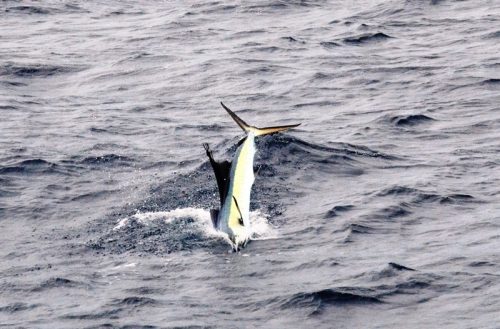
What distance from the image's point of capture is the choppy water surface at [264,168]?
52.1 feet

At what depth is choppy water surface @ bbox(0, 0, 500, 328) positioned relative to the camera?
52.1ft

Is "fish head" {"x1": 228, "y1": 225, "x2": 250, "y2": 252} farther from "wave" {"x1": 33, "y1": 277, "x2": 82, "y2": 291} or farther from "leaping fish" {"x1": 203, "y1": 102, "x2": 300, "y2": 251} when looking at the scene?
"wave" {"x1": 33, "y1": 277, "x2": 82, "y2": 291}

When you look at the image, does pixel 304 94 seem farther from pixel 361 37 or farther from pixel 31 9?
pixel 31 9

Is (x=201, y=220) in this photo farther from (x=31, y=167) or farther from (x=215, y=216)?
(x=31, y=167)

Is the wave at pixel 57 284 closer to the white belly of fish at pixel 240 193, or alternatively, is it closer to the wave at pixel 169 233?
the wave at pixel 169 233

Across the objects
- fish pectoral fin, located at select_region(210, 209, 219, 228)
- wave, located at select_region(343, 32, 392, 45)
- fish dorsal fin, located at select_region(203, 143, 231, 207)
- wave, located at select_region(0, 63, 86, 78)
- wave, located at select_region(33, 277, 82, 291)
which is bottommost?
wave, located at select_region(0, 63, 86, 78)

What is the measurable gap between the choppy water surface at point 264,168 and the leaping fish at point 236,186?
1.43 ft

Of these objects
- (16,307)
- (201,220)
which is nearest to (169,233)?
(201,220)

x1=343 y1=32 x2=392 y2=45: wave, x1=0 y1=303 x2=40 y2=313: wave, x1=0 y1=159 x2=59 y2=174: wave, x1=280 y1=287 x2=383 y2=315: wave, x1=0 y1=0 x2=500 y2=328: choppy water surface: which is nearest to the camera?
x1=280 y1=287 x2=383 y2=315: wave

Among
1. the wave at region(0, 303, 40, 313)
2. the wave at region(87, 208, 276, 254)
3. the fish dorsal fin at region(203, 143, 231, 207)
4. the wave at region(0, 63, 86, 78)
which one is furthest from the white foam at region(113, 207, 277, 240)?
the wave at region(0, 63, 86, 78)

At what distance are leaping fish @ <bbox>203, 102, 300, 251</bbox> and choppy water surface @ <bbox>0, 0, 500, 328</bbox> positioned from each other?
436 mm

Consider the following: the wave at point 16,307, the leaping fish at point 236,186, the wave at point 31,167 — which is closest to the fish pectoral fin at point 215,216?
the leaping fish at point 236,186

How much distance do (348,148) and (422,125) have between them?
2038mm

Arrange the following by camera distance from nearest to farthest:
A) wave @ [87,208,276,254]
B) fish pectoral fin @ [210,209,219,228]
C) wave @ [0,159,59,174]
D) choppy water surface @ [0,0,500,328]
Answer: choppy water surface @ [0,0,500,328]
fish pectoral fin @ [210,209,219,228]
wave @ [87,208,276,254]
wave @ [0,159,59,174]
